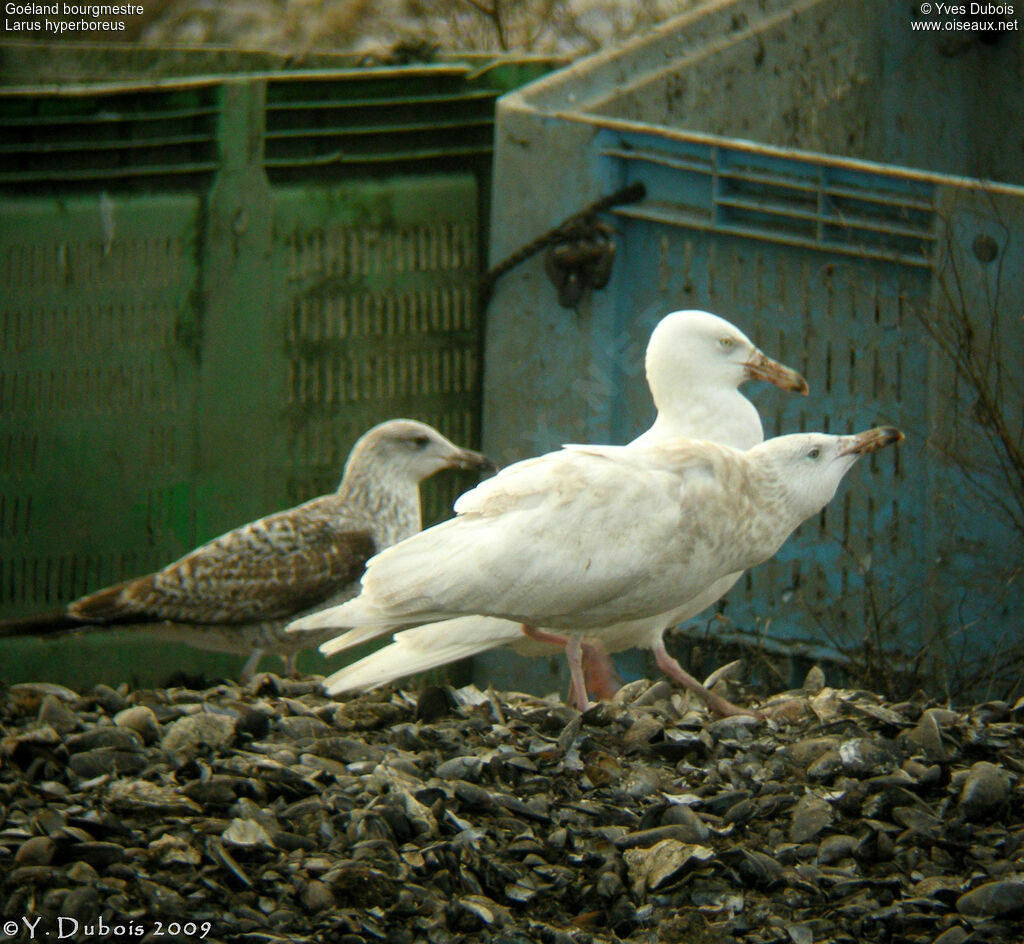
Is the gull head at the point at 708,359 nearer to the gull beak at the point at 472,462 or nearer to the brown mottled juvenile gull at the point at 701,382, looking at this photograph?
the brown mottled juvenile gull at the point at 701,382

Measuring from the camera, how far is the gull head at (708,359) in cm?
615

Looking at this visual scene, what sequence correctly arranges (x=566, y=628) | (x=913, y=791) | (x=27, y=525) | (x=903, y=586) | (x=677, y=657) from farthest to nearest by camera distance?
(x=27, y=525) → (x=677, y=657) → (x=903, y=586) → (x=566, y=628) → (x=913, y=791)

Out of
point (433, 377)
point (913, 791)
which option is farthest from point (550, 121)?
point (913, 791)

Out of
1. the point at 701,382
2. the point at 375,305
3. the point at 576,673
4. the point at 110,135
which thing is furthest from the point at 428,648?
the point at 110,135

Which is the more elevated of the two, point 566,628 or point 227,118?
point 227,118

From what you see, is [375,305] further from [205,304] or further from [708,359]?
[708,359]

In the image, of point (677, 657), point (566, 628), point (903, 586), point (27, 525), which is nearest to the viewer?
point (566, 628)

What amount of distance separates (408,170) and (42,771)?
357cm

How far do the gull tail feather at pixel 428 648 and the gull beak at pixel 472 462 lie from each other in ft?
4.45

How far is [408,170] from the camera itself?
7.34m

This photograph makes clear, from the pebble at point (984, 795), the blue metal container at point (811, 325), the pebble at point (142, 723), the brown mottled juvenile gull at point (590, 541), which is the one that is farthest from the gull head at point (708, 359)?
the pebble at point (142, 723)

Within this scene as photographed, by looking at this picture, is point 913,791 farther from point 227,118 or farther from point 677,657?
point 227,118

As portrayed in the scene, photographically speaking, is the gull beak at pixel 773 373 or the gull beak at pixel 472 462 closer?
the gull beak at pixel 773 373

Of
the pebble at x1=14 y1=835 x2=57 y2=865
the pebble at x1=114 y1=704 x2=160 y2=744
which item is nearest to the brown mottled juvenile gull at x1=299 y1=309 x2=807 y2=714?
the pebble at x1=114 y1=704 x2=160 y2=744
